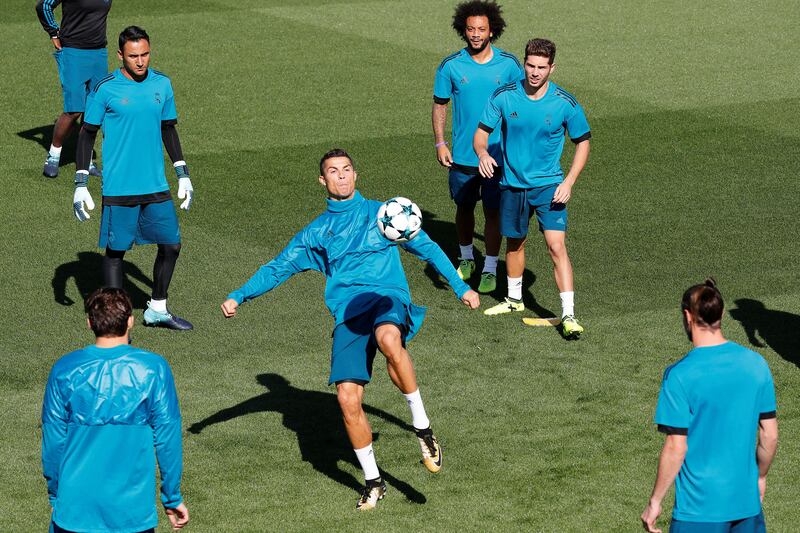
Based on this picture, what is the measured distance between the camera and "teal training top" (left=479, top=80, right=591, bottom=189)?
12000mm

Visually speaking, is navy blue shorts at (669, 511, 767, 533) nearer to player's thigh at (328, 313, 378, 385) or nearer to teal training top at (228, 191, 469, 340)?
player's thigh at (328, 313, 378, 385)

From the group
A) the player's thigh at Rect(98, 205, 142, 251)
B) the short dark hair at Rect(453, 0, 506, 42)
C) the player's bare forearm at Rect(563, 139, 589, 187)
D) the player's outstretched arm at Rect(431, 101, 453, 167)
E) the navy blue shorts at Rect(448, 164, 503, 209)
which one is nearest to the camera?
the player's bare forearm at Rect(563, 139, 589, 187)

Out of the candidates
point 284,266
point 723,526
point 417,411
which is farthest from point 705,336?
point 284,266

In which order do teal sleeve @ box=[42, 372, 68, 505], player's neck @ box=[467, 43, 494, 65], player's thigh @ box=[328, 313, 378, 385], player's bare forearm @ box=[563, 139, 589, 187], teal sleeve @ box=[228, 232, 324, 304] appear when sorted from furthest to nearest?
player's neck @ box=[467, 43, 494, 65] → player's bare forearm @ box=[563, 139, 589, 187] → teal sleeve @ box=[228, 232, 324, 304] → player's thigh @ box=[328, 313, 378, 385] → teal sleeve @ box=[42, 372, 68, 505]

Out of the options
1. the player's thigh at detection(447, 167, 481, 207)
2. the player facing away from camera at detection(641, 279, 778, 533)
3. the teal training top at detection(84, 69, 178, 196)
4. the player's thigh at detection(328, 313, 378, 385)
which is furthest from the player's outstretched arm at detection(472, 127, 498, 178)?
the player facing away from camera at detection(641, 279, 778, 533)

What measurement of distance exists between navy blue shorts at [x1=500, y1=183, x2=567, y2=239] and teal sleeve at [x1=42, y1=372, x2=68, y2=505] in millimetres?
6479

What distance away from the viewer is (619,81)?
22.3 metres

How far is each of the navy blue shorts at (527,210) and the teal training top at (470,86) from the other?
3.70ft

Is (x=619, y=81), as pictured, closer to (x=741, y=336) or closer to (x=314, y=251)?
(x=741, y=336)

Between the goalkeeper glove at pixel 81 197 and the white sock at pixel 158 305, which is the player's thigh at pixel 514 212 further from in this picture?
the goalkeeper glove at pixel 81 197

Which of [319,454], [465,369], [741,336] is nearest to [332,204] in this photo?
[319,454]

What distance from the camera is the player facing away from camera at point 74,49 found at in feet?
54.2

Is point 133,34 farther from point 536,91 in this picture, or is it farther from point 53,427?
point 53,427

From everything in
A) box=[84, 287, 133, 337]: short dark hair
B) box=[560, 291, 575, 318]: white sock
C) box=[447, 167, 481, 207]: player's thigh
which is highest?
box=[84, 287, 133, 337]: short dark hair
